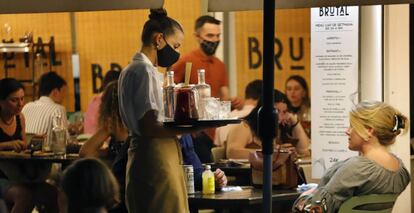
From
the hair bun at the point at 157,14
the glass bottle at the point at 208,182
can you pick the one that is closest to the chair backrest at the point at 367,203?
the glass bottle at the point at 208,182

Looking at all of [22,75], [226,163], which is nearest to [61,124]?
[22,75]

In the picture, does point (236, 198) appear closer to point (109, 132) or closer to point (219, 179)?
point (219, 179)

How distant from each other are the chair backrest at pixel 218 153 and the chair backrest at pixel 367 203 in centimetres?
280

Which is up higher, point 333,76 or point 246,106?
point 333,76

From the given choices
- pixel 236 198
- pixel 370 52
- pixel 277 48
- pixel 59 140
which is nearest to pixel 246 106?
pixel 277 48

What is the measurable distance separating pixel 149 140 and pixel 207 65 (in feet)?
13.6

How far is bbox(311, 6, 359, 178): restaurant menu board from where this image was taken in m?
6.72

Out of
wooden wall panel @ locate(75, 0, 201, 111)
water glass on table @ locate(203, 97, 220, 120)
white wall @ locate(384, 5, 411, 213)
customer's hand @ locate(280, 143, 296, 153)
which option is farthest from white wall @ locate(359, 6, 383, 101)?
wooden wall panel @ locate(75, 0, 201, 111)

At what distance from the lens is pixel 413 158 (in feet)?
26.1

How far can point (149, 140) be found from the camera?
468 cm

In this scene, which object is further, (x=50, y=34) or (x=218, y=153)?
(x=50, y=34)

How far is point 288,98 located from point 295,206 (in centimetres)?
360

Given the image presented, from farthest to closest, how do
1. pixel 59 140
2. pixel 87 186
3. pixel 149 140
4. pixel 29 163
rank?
pixel 59 140, pixel 29 163, pixel 149 140, pixel 87 186

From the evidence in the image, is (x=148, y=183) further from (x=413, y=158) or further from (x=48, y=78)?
(x=48, y=78)
